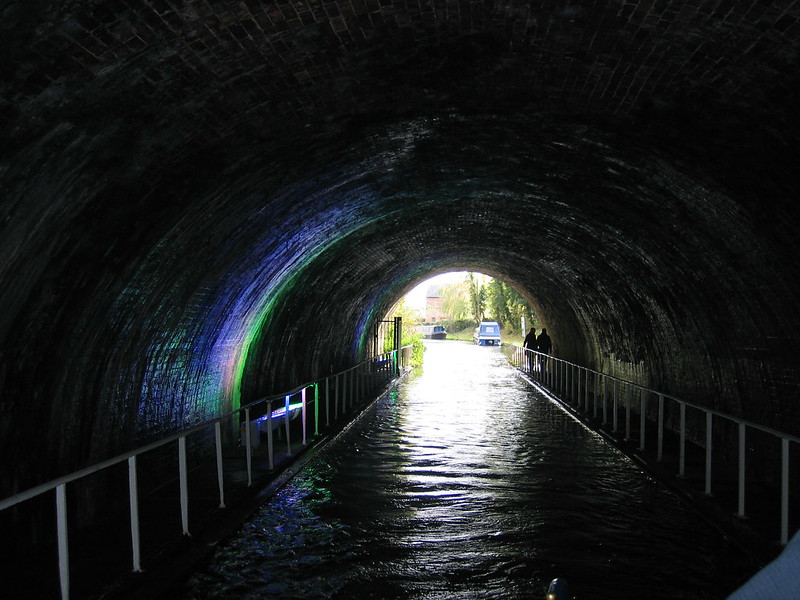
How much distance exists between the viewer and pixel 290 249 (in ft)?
35.8

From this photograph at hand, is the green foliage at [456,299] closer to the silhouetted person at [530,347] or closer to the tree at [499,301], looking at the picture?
the tree at [499,301]

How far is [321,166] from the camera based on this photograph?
314 inches

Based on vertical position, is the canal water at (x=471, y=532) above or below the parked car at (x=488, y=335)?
below

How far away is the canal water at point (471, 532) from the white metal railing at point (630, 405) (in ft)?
1.66

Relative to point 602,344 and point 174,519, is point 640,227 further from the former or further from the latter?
point 602,344

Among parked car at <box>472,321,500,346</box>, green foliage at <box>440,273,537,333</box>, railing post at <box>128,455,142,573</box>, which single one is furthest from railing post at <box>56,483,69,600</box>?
parked car at <box>472,321,500,346</box>

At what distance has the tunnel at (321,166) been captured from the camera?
4.43m

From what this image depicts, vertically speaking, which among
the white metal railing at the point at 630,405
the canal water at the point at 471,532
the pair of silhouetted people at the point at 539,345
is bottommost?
the canal water at the point at 471,532

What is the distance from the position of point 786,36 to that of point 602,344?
1420 cm

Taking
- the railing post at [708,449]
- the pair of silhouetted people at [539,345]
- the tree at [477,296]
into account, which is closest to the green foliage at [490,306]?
the tree at [477,296]

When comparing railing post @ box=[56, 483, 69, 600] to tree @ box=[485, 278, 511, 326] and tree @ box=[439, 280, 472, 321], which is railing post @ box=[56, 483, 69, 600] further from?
tree @ box=[439, 280, 472, 321]

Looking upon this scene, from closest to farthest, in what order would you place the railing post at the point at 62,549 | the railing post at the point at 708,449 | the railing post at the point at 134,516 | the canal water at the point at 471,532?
the railing post at the point at 62,549
the railing post at the point at 134,516
the canal water at the point at 471,532
the railing post at the point at 708,449

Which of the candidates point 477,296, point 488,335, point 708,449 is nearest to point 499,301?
point 488,335

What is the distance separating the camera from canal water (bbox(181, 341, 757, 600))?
5.59 m
